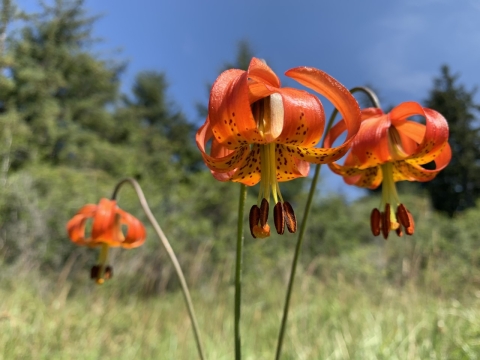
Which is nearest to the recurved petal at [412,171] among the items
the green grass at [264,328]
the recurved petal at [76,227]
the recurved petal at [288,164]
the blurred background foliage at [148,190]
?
the recurved petal at [288,164]

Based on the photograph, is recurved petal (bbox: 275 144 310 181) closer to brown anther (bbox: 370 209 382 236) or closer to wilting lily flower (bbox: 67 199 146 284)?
brown anther (bbox: 370 209 382 236)

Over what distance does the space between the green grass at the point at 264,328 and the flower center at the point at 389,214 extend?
105cm

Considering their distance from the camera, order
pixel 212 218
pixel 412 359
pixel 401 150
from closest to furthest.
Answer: pixel 401 150 < pixel 412 359 < pixel 212 218

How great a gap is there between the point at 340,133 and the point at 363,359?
1.54m

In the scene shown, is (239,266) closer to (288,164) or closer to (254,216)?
(254,216)

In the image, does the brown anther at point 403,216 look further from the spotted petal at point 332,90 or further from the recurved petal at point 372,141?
the spotted petal at point 332,90

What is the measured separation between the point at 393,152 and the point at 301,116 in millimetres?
351

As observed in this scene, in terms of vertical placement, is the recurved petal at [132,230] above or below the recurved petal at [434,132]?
below

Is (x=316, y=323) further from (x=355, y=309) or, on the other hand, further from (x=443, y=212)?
(x=443, y=212)

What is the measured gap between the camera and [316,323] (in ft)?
10.3

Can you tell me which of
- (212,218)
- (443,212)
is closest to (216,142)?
(212,218)

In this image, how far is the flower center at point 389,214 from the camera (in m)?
0.91

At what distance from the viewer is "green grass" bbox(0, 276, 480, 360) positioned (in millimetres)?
2025

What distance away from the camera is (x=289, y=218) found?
713 mm
